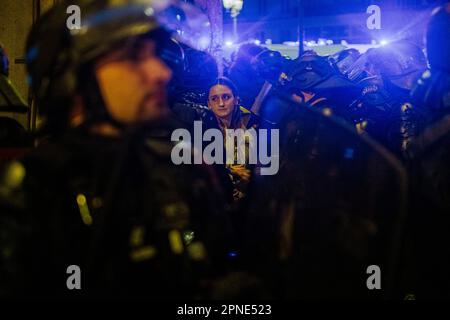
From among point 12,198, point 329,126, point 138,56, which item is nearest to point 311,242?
point 329,126

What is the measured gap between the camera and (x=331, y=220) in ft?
6.74

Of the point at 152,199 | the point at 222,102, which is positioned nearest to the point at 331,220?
the point at 152,199

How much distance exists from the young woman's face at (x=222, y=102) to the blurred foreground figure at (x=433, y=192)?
269 cm

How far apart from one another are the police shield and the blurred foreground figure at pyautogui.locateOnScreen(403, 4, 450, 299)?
53cm

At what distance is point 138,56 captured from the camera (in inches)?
79.5

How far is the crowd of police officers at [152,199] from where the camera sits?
191 cm

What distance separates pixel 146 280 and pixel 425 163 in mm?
1509

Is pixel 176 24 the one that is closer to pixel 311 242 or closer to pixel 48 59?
pixel 48 59

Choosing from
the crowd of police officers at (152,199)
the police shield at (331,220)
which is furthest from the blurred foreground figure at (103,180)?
the police shield at (331,220)

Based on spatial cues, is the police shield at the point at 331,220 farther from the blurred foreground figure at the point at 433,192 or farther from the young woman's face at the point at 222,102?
the young woman's face at the point at 222,102

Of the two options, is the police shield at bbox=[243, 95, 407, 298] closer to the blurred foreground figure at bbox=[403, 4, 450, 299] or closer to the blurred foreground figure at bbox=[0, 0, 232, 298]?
the blurred foreground figure at bbox=[0, 0, 232, 298]

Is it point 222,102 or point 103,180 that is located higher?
point 222,102

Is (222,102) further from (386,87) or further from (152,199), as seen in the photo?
(152,199)

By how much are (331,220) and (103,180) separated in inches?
33.3
